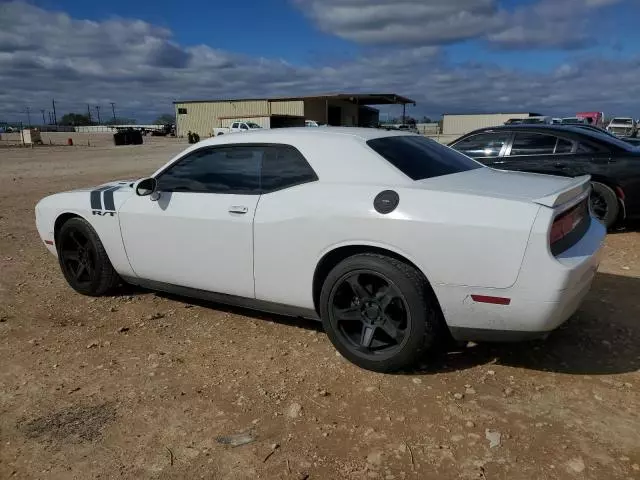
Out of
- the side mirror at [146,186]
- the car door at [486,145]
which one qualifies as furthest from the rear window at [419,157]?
the car door at [486,145]

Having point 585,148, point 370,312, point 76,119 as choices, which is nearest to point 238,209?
point 370,312

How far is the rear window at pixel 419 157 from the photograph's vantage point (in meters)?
3.58

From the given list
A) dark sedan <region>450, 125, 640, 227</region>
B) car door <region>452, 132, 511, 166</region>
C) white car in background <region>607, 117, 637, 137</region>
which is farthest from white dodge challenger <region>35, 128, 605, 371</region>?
white car in background <region>607, 117, 637, 137</region>

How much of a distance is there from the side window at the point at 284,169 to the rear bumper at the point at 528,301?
1.19 meters

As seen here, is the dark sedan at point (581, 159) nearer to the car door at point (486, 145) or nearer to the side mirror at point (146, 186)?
the car door at point (486, 145)

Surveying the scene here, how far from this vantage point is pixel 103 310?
4.73 metres

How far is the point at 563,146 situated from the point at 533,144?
377 mm

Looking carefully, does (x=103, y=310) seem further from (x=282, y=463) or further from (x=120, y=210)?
(x=282, y=463)

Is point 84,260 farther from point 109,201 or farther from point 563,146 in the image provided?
point 563,146

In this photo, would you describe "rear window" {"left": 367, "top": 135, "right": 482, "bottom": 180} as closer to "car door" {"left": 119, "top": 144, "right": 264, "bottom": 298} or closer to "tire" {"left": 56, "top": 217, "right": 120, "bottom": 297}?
"car door" {"left": 119, "top": 144, "right": 264, "bottom": 298}

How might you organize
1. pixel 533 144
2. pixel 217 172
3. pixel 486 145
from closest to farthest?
pixel 217 172
pixel 533 144
pixel 486 145

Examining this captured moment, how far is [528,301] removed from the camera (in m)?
2.94

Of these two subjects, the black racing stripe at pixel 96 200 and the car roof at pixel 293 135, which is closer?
the car roof at pixel 293 135

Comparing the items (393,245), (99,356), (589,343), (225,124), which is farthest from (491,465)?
(225,124)
